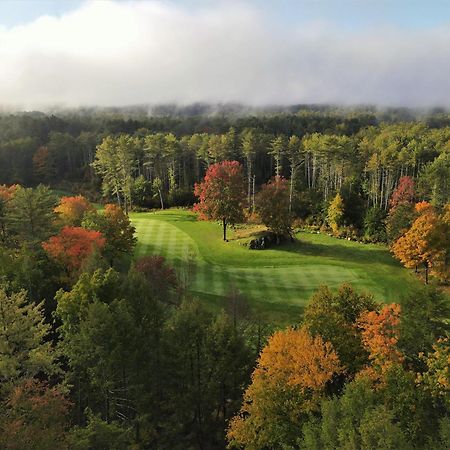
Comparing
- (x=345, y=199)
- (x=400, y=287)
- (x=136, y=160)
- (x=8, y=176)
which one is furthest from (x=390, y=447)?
(x=8, y=176)

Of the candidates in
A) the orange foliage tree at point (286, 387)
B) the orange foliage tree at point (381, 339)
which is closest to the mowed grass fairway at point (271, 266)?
the orange foliage tree at point (381, 339)

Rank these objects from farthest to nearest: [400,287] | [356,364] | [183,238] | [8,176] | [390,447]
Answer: [8,176], [183,238], [400,287], [356,364], [390,447]

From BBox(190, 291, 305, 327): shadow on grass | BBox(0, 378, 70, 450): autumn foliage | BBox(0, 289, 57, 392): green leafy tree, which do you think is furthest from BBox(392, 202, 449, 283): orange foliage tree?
BBox(0, 378, 70, 450): autumn foliage

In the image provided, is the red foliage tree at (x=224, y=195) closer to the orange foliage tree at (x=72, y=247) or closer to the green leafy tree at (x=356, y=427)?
the orange foliage tree at (x=72, y=247)

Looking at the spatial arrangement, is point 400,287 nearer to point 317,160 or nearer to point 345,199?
point 345,199

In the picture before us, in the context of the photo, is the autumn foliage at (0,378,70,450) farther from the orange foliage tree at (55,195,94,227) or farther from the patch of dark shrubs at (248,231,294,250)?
the patch of dark shrubs at (248,231,294,250)

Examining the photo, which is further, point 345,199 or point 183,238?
point 345,199
